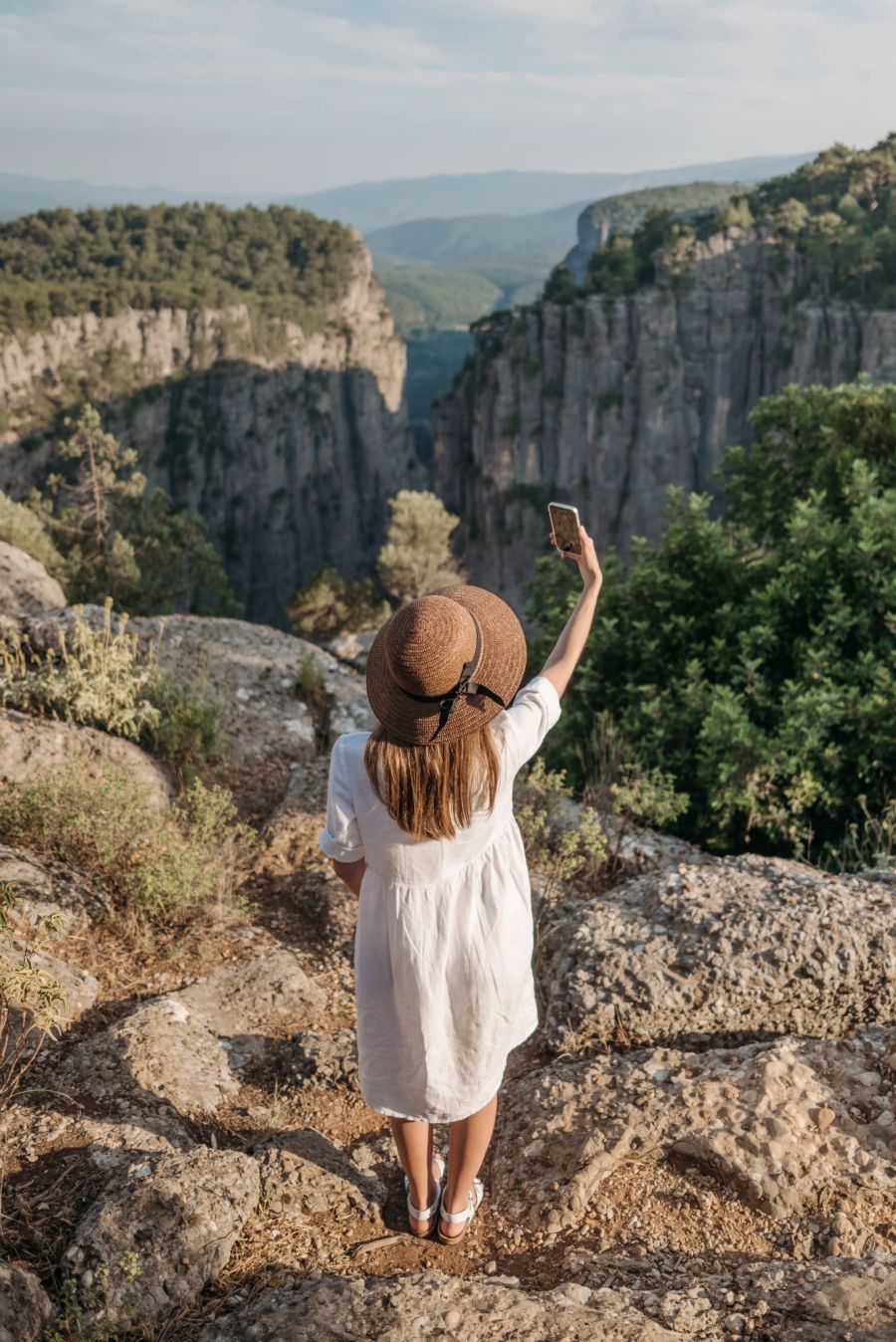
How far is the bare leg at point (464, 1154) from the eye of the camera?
2.81m

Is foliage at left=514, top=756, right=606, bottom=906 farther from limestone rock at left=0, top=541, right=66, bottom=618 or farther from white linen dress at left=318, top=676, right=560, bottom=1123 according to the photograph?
limestone rock at left=0, top=541, right=66, bottom=618

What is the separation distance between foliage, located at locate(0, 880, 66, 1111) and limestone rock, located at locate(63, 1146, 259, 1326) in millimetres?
553

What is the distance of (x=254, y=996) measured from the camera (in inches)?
165

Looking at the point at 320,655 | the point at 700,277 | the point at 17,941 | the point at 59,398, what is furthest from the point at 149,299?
the point at 17,941

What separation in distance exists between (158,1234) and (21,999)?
89 cm

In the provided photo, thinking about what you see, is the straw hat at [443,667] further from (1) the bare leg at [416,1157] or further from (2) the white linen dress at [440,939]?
(1) the bare leg at [416,1157]

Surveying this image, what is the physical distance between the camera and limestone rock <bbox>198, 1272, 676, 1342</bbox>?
228cm

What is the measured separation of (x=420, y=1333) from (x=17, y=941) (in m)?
2.30

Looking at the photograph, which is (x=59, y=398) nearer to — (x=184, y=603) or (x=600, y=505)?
(x=184, y=603)

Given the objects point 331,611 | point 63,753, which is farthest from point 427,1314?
point 331,611

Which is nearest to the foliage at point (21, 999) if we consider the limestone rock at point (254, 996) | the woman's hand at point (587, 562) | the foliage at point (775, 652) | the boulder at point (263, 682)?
the limestone rock at point (254, 996)

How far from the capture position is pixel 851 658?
23.2 feet

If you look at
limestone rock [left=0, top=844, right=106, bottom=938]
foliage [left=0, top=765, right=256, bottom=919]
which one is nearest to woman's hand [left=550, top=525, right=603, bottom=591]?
foliage [left=0, top=765, right=256, bottom=919]

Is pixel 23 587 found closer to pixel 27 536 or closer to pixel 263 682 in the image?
pixel 263 682
